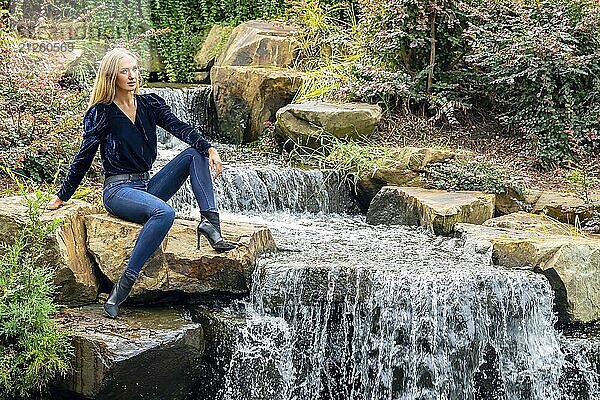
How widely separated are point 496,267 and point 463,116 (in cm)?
368

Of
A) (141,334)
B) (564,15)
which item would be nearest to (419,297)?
(141,334)

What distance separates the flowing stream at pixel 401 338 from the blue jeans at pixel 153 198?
0.78m

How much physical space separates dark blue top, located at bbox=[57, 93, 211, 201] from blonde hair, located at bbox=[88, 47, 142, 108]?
0.15ft

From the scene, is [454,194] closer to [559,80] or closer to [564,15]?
[559,80]

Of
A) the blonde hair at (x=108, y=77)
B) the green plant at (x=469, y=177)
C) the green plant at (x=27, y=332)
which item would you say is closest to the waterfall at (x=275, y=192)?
the green plant at (x=469, y=177)

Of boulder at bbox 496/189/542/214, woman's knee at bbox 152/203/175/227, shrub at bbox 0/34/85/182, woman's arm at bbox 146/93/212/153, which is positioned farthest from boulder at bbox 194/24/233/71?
woman's knee at bbox 152/203/175/227

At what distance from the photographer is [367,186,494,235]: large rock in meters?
6.16

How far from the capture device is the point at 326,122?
768cm

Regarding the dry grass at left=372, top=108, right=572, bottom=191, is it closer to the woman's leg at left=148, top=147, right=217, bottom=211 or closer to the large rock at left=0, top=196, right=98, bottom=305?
the woman's leg at left=148, top=147, right=217, bottom=211

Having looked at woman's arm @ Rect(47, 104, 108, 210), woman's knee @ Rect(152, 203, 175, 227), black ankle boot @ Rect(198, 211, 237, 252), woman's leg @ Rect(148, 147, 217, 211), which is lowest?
black ankle boot @ Rect(198, 211, 237, 252)

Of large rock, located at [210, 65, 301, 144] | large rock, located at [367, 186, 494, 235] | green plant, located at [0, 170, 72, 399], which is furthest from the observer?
large rock, located at [210, 65, 301, 144]

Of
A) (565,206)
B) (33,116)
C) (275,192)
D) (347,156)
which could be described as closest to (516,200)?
(565,206)

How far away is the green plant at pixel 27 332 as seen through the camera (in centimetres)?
407

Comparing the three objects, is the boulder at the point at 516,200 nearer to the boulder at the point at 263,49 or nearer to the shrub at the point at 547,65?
the shrub at the point at 547,65
